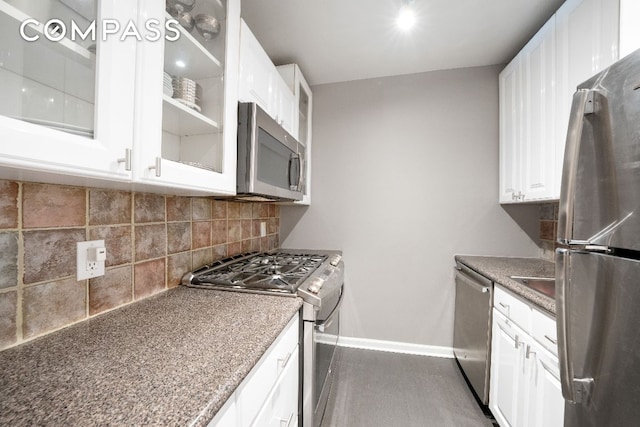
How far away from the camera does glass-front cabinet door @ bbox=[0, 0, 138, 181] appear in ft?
1.62

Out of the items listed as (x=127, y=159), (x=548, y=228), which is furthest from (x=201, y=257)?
(x=548, y=228)

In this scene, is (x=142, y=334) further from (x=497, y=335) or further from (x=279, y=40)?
(x=279, y=40)

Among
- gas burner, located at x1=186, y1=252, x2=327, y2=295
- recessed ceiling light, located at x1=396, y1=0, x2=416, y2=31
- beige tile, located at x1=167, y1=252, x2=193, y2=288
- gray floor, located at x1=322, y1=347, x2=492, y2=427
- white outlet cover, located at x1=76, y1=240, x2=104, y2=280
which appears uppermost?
recessed ceiling light, located at x1=396, y1=0, x2=416, y2=31

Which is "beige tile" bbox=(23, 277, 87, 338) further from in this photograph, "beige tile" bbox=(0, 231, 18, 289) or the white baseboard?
the white baseboard

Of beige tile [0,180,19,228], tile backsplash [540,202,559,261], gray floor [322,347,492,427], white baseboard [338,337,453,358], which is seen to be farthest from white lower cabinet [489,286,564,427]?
beige tile [0,180,19,228]

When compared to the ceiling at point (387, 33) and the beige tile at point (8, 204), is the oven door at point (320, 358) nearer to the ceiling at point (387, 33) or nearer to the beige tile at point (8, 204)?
the beige tile at point (8, 204)

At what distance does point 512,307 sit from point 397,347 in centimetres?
118

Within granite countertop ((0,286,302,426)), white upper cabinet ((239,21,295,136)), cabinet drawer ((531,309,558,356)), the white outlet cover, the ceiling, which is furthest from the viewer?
the ceiling

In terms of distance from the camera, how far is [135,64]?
2.14ft

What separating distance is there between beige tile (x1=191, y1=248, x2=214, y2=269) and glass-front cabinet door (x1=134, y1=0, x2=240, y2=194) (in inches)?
19.2

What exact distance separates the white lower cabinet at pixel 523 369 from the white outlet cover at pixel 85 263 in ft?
5.43

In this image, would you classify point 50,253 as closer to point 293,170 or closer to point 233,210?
point 233,210

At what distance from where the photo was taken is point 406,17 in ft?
4.95

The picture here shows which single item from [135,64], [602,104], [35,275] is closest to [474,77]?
[602,104]
